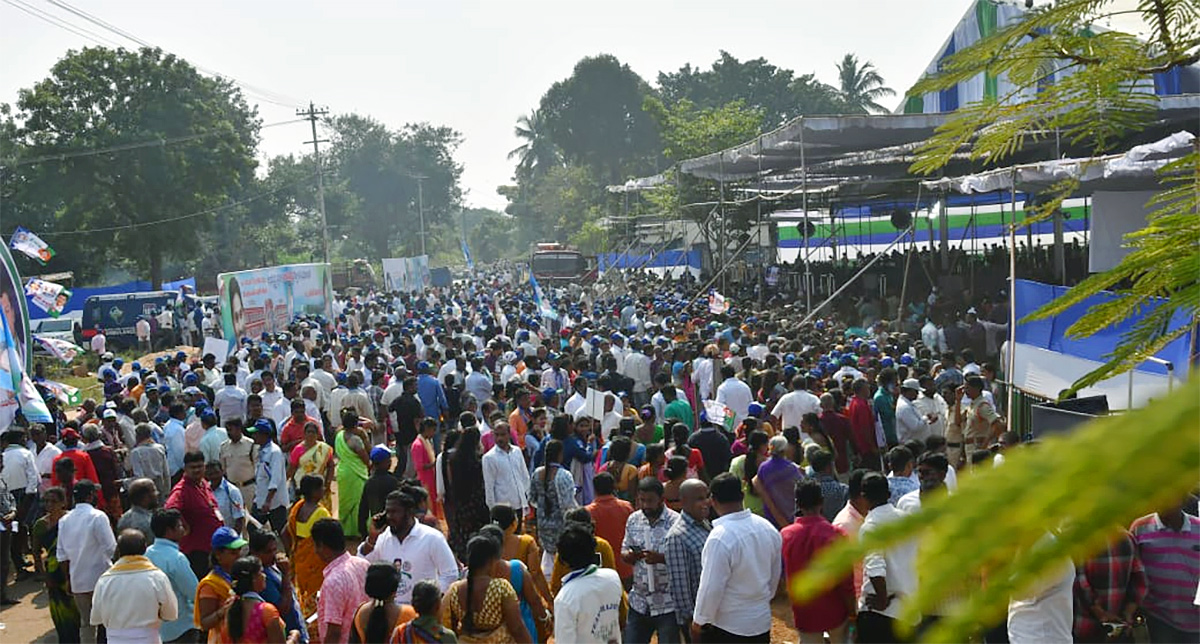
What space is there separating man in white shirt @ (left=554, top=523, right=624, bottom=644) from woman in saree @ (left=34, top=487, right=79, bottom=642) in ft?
14.4

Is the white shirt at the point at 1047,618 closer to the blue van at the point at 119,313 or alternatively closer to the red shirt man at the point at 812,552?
the red shirt man at the point at 812,552

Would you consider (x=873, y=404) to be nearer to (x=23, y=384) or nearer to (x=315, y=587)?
(x=315, y=587)

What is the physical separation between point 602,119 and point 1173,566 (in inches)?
2853

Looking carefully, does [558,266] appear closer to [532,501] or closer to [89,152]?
[89,152]

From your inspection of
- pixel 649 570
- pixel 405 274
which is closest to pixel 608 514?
pixel 649 570

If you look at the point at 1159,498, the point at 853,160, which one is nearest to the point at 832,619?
the point at 1159,498

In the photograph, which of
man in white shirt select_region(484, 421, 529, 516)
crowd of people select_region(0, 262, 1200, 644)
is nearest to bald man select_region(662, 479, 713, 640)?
crowd of people select_region(0, 262, 1200, 644)

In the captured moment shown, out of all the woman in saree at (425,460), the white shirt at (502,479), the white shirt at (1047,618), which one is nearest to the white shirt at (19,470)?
the woman in saree at (425,460)

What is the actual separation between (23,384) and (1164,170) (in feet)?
33.9

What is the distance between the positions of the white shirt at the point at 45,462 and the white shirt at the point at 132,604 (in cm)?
464

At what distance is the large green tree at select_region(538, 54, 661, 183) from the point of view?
7594cm

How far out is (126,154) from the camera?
44344mm

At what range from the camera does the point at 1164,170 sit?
297cm

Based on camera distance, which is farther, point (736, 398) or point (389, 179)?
point (389, 179)
